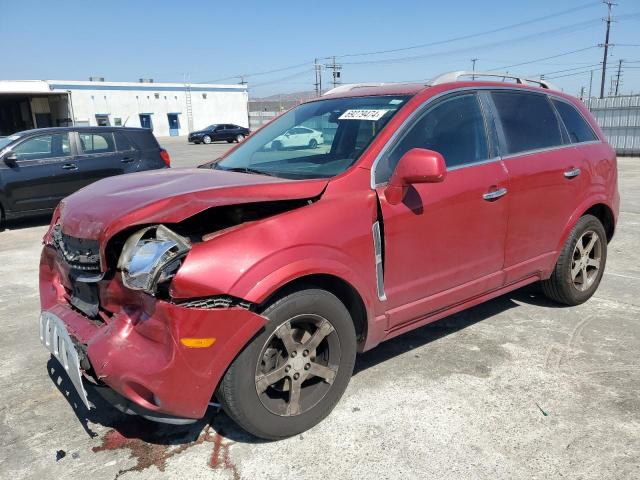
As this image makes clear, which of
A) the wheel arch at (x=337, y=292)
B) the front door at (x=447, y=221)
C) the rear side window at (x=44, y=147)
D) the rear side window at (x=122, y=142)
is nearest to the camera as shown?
the wheel arch at (x=337, y=292)

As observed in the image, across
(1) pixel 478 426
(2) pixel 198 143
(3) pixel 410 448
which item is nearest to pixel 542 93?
(1) pixel 478 426

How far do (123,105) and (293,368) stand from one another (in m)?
52.8

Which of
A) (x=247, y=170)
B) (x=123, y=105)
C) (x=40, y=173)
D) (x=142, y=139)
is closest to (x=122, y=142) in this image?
(x=142, y=139)

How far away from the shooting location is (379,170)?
3047 mm

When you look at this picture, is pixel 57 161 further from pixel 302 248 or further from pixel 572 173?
Result: pixel 572 173

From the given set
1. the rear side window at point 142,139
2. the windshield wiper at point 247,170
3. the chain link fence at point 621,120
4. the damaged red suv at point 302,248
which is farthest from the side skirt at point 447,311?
the chain link fence at point 621,120

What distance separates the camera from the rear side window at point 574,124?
439cm

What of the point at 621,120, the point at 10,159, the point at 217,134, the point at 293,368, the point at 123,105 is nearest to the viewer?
the point at 293,368

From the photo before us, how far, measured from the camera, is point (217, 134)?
4066cm

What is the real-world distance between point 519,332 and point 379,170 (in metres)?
1.95

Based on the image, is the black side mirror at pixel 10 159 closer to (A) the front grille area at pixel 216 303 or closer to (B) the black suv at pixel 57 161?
(B) the black suv at pixel 57 161

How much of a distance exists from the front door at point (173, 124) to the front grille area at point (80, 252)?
5449cm

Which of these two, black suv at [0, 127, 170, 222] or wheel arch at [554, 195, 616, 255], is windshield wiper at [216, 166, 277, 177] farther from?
black suv at [0, 127, 170, 222]

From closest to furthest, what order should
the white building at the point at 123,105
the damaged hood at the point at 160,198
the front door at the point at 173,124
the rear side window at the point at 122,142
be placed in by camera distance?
the damaged hood at the point at 160,198
the rear side window at the point at 122,142
the white building at the point at 123,105
the front door at the point at 173,124
